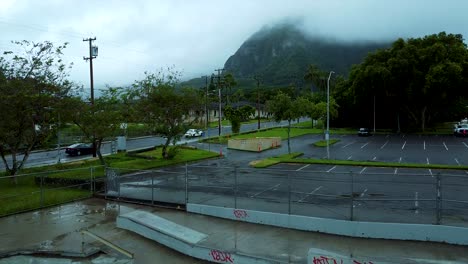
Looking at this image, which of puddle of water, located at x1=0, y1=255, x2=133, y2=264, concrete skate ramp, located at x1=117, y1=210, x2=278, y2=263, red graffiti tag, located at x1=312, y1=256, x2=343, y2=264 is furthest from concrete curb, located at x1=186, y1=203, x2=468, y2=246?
puddle of water, located at x1=0, y1=255, x2=133, y2=264

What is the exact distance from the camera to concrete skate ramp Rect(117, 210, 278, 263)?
10305 mm

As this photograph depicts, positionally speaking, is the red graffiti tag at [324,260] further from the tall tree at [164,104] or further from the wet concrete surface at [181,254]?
the tall tree at [164,104]

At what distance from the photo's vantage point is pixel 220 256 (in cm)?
1044

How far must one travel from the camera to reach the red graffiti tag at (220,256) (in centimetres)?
1027

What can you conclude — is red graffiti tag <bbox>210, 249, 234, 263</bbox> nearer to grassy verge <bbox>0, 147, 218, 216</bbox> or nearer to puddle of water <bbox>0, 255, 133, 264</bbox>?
puddle of water <bbox>0, 255, 133, 264</bbox>

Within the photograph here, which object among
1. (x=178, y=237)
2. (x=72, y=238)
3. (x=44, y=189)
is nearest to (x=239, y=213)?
(x=178, y=237)

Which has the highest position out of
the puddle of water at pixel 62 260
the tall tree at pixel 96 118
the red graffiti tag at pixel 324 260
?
the tall tree at pixel 96 118

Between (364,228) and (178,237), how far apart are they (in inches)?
214

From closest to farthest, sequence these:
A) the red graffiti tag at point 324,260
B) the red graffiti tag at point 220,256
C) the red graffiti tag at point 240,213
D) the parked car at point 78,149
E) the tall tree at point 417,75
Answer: the red graffiti tag at point 324,260, the red graffiti tag at point 220,256, the red graffiti tag at point 240,213, the parked car at point 78,149, the tall tree at point 417,75

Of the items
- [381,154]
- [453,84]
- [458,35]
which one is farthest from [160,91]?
[458,35]

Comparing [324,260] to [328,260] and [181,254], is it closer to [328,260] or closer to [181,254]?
[328,260]

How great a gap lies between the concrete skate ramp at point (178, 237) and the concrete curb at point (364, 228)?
228 centimetres

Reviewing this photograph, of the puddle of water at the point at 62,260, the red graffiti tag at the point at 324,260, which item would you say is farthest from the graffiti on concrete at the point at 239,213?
the red graffiti tag at the point at 324,260

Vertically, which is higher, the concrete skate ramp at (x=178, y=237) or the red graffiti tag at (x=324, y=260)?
→ the red graffiti tag at (x=324, y=260)
